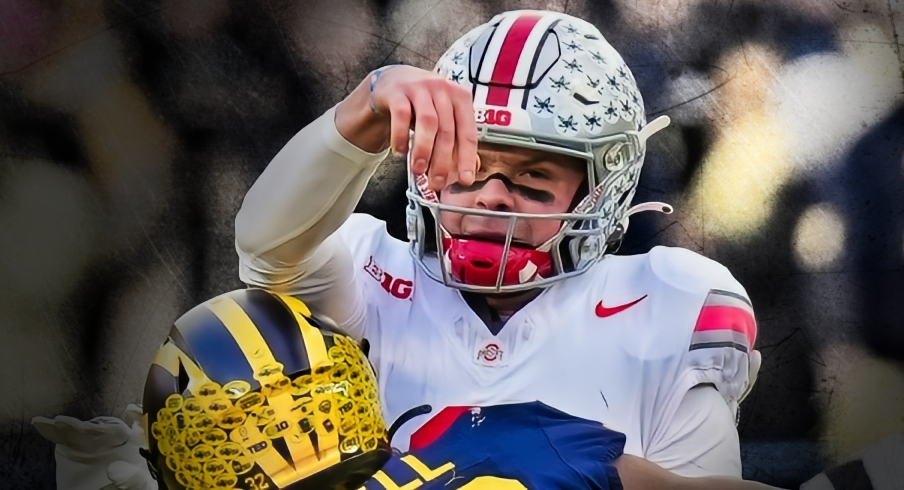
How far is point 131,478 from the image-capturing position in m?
1.84

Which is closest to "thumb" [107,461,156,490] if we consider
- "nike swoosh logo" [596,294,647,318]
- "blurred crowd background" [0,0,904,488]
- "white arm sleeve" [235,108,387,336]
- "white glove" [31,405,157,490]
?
"white glove" [31,405,157,490]

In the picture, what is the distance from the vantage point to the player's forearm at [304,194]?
1.53m

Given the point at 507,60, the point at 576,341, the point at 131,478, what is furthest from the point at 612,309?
the point at 131,478

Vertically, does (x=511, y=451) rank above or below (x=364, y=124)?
below

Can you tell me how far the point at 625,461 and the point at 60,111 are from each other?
3.91 feet

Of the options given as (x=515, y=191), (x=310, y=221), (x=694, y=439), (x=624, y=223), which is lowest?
(x=694, y=439)

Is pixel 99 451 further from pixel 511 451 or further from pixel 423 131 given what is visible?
pixel 423 131

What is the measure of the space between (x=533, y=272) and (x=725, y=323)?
34 centimetres

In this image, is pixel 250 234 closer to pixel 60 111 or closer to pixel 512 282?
pixel 512 282

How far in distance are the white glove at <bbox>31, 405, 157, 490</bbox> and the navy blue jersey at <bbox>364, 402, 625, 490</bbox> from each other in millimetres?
487

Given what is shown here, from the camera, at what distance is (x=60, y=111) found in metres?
1.98

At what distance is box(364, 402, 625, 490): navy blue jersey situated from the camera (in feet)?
5.64

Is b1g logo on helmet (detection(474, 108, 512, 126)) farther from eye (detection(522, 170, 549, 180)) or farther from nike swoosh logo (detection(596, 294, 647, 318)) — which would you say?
nike swoosh logo (detection(596, 294, 647, 318))

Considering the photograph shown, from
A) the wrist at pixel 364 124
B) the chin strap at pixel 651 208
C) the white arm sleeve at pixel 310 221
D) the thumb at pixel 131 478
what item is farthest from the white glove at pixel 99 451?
the chin strap at pixel 651 208
